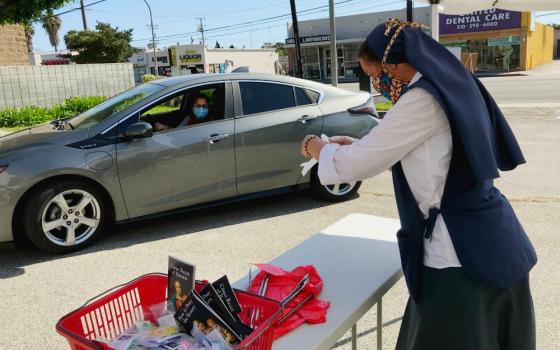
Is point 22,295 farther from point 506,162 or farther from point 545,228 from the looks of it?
point 545,228

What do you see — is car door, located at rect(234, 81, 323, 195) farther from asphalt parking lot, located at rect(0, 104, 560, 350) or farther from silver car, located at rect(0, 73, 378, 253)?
asphalt parking lot, located at rect(0, 104, 560, 350)

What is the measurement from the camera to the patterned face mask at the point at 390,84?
1945mm

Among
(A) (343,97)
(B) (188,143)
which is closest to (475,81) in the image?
(B) (188,143)

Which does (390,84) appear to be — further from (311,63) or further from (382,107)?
(311,63)

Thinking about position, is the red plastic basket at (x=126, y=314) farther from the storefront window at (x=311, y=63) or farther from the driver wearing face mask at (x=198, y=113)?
the storefront window at (x=311, y=63)

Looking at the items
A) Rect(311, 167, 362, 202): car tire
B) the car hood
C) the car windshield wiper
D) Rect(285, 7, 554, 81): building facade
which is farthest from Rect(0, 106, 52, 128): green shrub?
Rect(285, 7, 554, 81): building facade

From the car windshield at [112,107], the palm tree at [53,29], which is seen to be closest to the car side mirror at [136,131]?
the car windshield at [112,107]

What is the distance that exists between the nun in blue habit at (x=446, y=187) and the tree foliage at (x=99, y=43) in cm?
4275

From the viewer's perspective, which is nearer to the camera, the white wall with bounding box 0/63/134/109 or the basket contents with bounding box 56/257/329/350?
the basket contents with bounding box 56/257/329/350

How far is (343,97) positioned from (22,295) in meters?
3.88

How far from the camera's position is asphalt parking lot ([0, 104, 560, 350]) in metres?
3.49

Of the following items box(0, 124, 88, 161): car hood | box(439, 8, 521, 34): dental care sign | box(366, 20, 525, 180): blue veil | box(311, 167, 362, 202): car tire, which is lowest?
box(311, 167, 362, 202): car tire

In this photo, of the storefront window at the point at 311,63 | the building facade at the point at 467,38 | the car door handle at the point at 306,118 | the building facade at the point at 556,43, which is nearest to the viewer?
the car door handle at the point at 306,118

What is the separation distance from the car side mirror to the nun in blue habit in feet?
10.7
